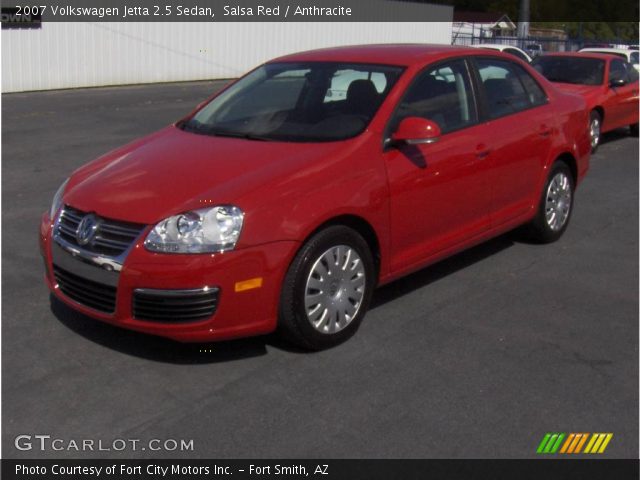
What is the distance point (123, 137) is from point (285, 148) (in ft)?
29.3

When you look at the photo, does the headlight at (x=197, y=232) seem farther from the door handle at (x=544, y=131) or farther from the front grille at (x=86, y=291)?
the door handle at (x=544, y=131)

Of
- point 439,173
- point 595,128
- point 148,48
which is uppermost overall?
point 439,173

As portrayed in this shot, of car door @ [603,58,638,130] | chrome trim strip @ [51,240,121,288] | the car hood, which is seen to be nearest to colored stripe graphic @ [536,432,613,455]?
the car hood

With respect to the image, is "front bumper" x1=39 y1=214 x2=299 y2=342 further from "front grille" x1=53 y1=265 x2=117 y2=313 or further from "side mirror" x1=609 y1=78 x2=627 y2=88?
"side mirror" x1=609 y1=78 x2=627 y2=88

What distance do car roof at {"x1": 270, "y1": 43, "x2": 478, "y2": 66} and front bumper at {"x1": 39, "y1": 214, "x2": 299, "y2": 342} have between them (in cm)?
182

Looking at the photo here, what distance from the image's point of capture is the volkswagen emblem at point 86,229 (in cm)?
451

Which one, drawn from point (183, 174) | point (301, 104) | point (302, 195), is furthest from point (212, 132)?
point (302, 195)

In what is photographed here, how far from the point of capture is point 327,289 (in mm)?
4723

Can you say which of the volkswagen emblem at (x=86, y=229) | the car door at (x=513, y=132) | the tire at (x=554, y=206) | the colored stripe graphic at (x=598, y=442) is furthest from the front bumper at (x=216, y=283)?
the tire at (x=554, y=206)

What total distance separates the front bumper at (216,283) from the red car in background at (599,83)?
353 inches

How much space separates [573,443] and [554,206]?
3.45 metres

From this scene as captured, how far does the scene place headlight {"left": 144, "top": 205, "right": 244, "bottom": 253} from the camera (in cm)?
428
